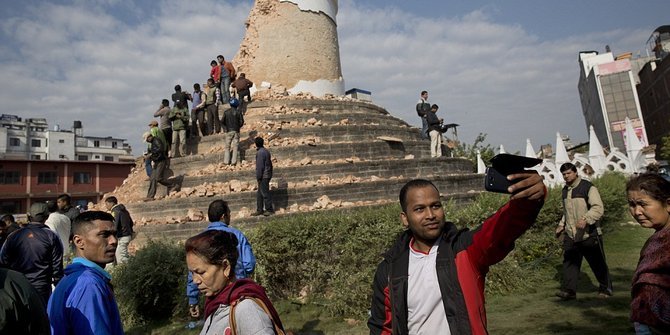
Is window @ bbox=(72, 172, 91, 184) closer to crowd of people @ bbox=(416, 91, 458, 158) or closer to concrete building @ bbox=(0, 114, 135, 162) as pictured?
concrete building @ bbox=(0, 114, 135, 162)

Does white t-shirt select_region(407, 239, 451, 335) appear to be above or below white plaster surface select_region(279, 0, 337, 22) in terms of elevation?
below

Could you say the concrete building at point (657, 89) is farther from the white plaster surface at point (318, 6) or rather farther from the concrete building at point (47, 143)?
the concrete building at point (47, 143)

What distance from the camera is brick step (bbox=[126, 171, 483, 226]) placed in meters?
8.86

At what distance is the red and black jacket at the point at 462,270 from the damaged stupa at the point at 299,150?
587 centimetres

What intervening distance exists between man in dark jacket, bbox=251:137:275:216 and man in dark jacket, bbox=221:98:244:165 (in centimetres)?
193

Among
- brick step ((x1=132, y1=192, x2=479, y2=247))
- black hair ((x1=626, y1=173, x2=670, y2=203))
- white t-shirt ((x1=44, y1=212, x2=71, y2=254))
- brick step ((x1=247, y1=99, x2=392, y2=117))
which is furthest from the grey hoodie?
brick step ((x1=247, y1=99, x2=392, y2=117))

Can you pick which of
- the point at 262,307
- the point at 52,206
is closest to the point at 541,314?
the point at 262,307

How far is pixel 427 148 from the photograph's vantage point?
40.4ft

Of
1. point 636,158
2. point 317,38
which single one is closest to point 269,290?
point 317,38

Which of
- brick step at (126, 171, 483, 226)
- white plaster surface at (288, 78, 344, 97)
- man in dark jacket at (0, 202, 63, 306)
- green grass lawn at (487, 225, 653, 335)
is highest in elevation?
white plaster surface at (288, 78, 344, 97)

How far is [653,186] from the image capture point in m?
2.27

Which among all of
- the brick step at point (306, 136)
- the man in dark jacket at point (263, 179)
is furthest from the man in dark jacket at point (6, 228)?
the brick step at point (306, 136)

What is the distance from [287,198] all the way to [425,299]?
7.20 metres

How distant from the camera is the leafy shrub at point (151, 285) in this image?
17.4ft
